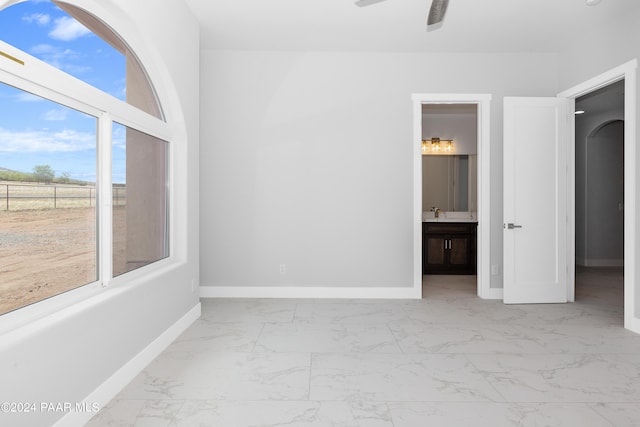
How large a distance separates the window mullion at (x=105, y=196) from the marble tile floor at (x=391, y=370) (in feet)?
2.48

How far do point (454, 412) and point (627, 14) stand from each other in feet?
12.6

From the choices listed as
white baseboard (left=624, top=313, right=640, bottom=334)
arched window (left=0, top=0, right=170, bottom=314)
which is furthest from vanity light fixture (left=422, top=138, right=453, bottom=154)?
arched window (left=0, top=0, right=170, bottom=314)

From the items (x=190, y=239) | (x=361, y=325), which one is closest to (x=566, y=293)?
(x=361, y=325)

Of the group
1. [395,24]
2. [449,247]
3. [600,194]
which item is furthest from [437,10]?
[600,194]

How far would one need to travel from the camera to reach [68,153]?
220cm

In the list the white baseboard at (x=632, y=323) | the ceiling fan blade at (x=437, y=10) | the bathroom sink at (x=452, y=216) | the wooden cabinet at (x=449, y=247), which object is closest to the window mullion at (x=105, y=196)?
the ceiling fan blade at (x=437, y=10)

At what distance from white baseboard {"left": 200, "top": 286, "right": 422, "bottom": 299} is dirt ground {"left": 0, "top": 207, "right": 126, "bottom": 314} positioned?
7.75 ft

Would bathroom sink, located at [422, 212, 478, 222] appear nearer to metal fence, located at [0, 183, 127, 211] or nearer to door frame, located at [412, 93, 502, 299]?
door frame, located at [412, 93, 502, 299]

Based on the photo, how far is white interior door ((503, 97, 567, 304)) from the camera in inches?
176

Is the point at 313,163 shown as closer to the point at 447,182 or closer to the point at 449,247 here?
the point at 449,247

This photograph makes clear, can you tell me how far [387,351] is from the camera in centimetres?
303

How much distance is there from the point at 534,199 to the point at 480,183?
594 millimetres

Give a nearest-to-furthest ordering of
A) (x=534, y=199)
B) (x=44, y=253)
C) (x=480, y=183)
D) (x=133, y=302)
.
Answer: (x=44, y=253) < (x=133, y=302) < (x=534, y=199) < (x=480, y=183)

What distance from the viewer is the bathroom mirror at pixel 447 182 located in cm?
664
